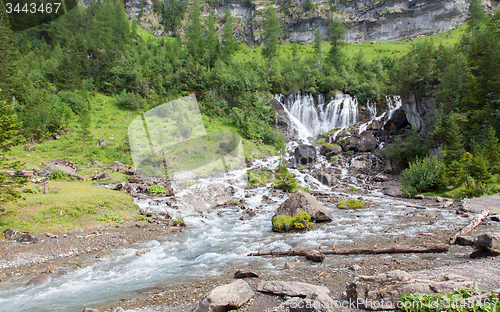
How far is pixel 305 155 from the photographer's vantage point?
110 ft

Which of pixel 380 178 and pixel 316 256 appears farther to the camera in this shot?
pixel 380 178

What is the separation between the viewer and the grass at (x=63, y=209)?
11.2 metres

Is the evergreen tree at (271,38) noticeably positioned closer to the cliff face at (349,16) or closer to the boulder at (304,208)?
the cliff face at (349,16)

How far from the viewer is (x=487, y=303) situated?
4.03m

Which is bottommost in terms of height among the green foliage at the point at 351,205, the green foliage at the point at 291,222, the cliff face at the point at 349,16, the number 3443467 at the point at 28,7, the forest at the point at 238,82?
the green foliage at the point at 351,205

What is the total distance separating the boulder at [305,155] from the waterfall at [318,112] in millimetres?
11039

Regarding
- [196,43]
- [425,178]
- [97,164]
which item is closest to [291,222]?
[425,178]

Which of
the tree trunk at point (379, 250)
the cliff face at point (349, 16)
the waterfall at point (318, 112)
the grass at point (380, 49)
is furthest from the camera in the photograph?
the cliff face at point (349, 16)

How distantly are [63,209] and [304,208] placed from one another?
12428 millimetres

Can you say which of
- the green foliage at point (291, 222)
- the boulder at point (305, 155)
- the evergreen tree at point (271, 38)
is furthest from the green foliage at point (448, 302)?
the evergreen tree at point (271, 38)

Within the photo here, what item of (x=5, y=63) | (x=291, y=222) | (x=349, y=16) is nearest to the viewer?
(x=291, y=222)

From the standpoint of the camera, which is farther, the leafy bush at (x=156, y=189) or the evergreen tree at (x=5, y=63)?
the evergreen tree at (x=5, y=63)

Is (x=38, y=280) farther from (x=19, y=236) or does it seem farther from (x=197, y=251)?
(x=197, y=251)

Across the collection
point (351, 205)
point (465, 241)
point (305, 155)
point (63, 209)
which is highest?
point (63, 209)
